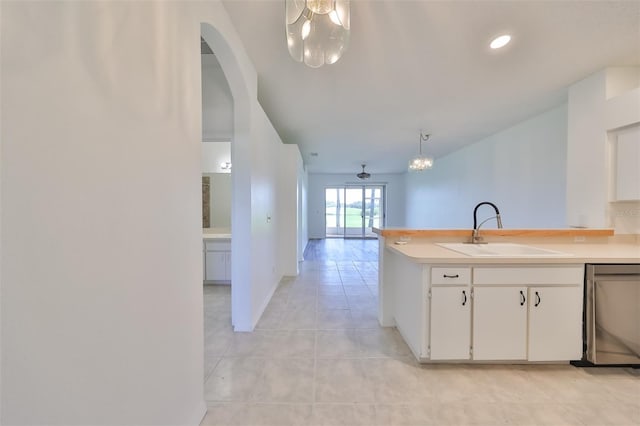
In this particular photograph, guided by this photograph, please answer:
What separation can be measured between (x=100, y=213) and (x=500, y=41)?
2902mm

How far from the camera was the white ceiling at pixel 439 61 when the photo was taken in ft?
5.91

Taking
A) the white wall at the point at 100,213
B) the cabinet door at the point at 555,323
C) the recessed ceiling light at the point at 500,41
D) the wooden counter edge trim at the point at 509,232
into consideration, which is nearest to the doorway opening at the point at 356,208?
the wooden counter edge trim at the point at 509,232

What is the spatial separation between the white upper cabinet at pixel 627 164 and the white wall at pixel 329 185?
766 cm

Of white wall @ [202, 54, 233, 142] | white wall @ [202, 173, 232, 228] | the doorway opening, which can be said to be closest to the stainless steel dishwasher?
white wall @ [202, 54, 233, 142]

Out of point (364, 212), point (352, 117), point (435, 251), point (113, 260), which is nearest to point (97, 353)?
point (113, 260)

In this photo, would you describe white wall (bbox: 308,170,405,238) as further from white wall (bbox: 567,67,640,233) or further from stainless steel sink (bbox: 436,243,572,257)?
stainless steel sink (bbox: 436,243,572,257)

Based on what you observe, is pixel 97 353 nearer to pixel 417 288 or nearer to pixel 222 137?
pixel 417 288

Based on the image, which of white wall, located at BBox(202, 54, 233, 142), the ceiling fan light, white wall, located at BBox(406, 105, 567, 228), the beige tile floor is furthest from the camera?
the ceiling fan light

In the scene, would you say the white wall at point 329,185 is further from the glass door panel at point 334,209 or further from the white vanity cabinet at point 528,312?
the white vanity cabinet at point 528,312

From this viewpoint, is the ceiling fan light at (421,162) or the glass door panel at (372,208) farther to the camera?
the glass door panel at (372,208)

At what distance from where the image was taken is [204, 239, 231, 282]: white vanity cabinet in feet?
12.8

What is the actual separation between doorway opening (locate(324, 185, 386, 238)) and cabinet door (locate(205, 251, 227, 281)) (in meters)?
6.55

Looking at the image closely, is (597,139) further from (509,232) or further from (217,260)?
(217,260)

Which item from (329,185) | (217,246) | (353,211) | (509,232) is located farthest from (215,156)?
(353,211)
